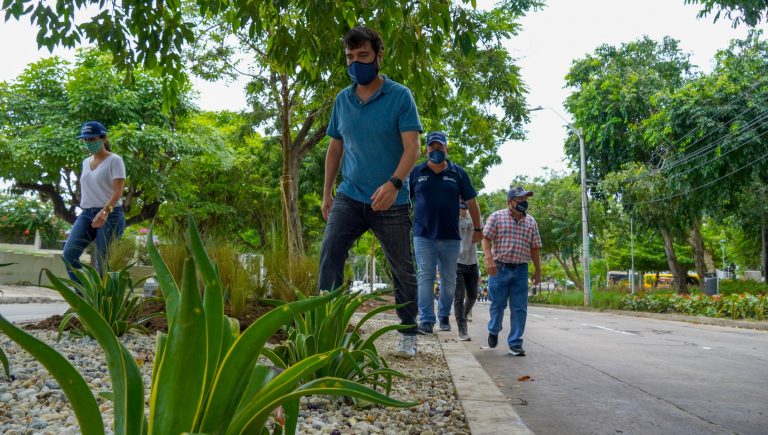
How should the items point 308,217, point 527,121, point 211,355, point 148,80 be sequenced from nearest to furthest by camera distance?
point 211,355 < point 527,121 < point 148,80 < point 308,217

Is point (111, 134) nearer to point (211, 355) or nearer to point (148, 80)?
point (148, 80)

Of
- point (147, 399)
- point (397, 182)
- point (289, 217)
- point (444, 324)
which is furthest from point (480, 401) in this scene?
point (289, 217)

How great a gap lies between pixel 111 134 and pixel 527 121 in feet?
47.1

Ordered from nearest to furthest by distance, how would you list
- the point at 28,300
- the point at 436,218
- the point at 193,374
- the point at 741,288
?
the point at 193,374 → the point at 436,218 → the point at 28,300 → the point at 741,288

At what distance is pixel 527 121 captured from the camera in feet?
37.2

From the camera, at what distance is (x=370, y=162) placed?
413cm

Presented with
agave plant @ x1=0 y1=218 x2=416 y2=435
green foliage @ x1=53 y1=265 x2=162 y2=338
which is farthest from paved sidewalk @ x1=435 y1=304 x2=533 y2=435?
green foliage @ x1=53 y1=265 x2=162 y2=338

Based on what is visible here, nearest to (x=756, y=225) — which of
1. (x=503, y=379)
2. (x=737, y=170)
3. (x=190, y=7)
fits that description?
(x=737, y=170)

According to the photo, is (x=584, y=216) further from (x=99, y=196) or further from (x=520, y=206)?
(x=99, y=196)

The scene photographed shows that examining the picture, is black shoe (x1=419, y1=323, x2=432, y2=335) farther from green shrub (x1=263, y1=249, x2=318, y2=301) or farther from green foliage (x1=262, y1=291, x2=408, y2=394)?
green foliage (x1=262, y1=291, x2=408, y2=394)

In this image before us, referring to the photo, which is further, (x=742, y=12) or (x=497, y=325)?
(x=742, y=12)

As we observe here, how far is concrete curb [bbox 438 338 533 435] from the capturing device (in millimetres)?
2576

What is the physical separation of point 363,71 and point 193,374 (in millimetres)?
3100

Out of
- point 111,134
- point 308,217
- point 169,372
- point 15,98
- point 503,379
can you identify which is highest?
point 15,98
